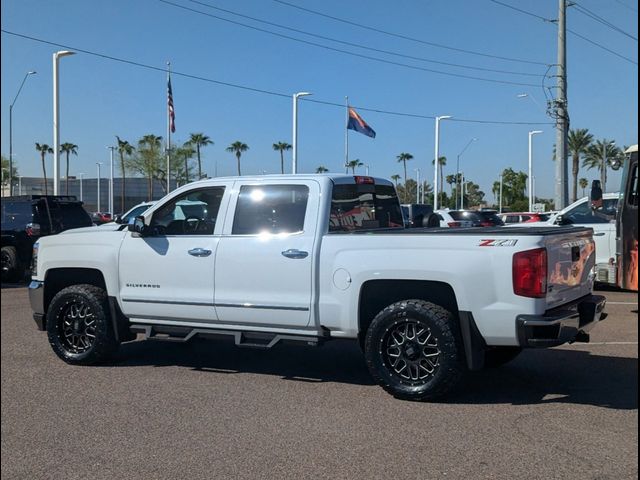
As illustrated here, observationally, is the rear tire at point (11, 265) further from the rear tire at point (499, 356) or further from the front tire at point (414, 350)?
the rear tire at point (499, 356)

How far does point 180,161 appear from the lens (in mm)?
51688

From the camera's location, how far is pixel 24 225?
1470cm

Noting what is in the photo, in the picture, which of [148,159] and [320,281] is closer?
[320,281]

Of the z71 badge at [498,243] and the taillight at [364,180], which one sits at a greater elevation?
the taillight at [364,180]

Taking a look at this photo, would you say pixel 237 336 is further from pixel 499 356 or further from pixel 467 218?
pixel 467 218

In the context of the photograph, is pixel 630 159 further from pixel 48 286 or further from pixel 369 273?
pixel 48 286

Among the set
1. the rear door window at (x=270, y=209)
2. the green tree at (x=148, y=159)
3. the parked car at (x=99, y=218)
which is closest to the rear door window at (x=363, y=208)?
the rear door window at (x=270, y=209)

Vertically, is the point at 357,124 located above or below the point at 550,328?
above

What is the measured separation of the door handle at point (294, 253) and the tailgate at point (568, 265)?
2.15 meters

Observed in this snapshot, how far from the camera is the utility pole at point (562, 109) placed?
24.5 m

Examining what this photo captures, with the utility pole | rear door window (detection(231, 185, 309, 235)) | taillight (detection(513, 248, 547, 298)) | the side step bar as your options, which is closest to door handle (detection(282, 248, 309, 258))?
rear door window (detection(231, 185, 309, 235))

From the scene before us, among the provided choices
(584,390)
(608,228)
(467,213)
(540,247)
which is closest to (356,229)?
(540,247)

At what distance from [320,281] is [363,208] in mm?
1350

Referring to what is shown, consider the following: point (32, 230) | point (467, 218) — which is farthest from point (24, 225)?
point (467, 218)
